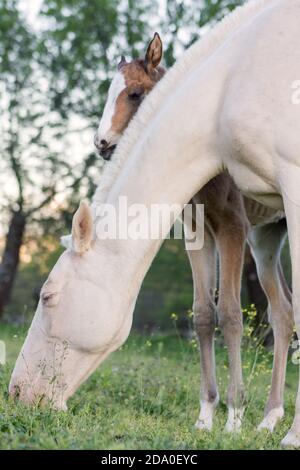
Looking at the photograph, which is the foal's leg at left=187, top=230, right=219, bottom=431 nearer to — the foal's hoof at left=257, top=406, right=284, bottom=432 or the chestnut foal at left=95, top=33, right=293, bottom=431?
the chestnut foal at left=95, top=33, right=293, bottom=431

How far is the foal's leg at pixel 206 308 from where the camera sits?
4914 millimetres

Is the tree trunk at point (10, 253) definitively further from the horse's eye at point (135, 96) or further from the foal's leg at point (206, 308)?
the foal's leg at point (206, 308)

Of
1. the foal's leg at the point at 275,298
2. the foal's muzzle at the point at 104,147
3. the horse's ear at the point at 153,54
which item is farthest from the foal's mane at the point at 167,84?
the foal's leg at the point at 275,298

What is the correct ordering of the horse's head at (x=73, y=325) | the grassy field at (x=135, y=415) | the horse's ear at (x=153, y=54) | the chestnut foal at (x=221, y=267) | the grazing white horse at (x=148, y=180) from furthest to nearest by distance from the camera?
1. the horse's ear at (x=153, y=54)
2. the chestnut foal at (x=221, y=267)
3. the horse's head at (x=73, y=325)
4. the grazing white horse at (x=148, y=180)
5. the grassy field at (x=135, y=415)

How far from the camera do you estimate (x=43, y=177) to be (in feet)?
53.3

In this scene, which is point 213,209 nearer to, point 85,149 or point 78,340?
point 78,340

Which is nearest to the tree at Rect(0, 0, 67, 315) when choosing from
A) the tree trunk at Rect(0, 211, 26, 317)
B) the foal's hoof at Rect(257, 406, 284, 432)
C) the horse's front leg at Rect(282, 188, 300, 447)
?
the tree trunk at Rect(0, 211, 26, 317)

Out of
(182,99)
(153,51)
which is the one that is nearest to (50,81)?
(153,51)

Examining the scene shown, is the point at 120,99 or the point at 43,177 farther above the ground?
the point at 43,177

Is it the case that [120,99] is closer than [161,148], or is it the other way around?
[161,148]

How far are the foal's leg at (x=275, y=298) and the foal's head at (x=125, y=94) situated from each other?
140 cm

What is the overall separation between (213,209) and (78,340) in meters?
1.39

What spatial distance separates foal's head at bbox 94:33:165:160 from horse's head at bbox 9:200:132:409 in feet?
3.78
